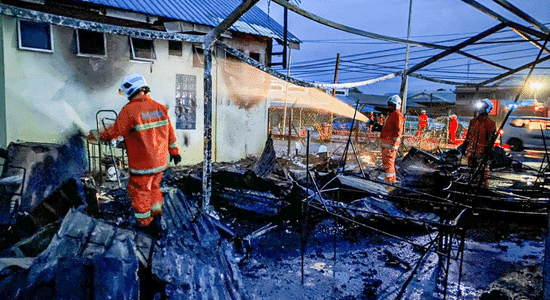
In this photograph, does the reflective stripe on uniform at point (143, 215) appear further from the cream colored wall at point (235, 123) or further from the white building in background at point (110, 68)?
the cream colored wall at point (235, 123)

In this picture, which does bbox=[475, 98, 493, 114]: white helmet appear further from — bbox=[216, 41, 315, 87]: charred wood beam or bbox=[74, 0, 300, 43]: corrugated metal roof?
Result: bbox=[74, 0, 300, 43]: corrugated metal roof

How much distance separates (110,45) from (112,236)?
25.9 feet

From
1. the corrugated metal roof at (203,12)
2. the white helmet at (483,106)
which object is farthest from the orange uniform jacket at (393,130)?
the corrugated metal roof at (203,12)

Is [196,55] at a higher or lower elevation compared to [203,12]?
lower

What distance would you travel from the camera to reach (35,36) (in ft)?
27.2

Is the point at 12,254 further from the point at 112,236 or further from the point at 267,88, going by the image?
the point at 267,88

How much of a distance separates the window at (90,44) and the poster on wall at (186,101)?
90.8 inches

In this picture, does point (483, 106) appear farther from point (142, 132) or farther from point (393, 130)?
point (142, 132)

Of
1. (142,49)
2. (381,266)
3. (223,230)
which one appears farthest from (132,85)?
(142,49)

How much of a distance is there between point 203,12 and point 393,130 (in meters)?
8.05

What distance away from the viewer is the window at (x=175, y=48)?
1052cm

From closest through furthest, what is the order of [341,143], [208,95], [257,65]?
[208,95]
[257,65]
[341,143]

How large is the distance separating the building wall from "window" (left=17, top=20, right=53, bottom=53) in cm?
11

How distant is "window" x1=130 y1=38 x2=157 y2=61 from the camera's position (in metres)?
9.75
